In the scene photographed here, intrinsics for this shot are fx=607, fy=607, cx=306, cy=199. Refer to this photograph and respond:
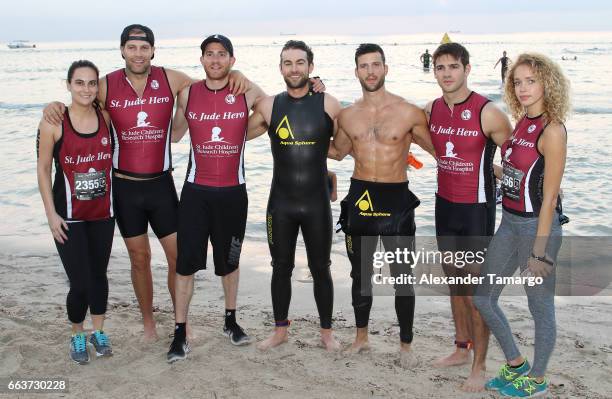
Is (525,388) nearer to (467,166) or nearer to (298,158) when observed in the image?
(467,166)

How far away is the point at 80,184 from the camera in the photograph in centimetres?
448

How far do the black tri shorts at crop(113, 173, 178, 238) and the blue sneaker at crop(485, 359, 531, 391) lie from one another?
8.96 feet

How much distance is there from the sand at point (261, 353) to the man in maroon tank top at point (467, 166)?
0.58m

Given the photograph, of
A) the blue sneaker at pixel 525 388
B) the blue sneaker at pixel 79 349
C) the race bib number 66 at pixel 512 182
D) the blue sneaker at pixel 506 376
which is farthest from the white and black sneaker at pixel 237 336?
the race bib number 66 at pixel 512 182

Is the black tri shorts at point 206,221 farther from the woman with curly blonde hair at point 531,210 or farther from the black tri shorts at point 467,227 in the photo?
the woman with curly blonde hair at point 531,210

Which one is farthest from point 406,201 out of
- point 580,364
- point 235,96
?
point 580,364

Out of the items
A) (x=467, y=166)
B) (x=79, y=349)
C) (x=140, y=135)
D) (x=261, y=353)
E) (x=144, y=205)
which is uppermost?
(x=140, y=135)

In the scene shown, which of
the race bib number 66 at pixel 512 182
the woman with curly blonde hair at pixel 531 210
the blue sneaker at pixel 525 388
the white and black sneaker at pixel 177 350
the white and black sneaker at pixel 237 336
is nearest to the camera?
the woman with curly blonde hair at pixel 531 210

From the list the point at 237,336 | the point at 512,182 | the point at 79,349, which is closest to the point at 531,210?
the point at 512,182

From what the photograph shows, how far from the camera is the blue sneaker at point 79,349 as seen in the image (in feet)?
15.5

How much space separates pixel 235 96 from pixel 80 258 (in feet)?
5.66

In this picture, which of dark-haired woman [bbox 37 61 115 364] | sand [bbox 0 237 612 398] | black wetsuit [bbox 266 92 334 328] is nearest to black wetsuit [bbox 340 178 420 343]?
black wetsuit [bbox 266 92 334 328]

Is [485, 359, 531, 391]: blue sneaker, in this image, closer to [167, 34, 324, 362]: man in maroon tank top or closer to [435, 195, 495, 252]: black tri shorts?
[435, 195, 495, 252]: black tri shorts

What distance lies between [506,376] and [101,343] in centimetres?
310
